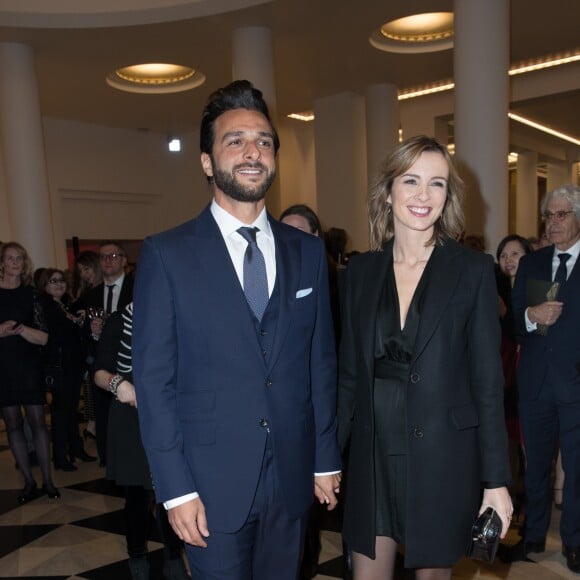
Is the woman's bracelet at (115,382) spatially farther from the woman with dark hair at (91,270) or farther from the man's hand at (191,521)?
the woman with dark hair at (91,270)

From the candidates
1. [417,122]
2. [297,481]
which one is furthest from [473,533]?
[417,122]

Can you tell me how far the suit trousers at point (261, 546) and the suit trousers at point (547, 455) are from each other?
6.18ft

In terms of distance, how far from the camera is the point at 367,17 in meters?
7.17

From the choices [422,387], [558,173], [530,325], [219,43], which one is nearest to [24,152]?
[219,43]

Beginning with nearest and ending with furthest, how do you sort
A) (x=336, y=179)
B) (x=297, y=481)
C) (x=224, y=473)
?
(x=224, y=473) < (x=297, y=481) < (x=336, y=179)

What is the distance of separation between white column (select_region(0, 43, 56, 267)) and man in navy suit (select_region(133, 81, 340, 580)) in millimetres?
6832

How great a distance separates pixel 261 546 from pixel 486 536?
0.69m

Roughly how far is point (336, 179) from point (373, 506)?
29.9ft

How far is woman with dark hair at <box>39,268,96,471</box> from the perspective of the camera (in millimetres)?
4664

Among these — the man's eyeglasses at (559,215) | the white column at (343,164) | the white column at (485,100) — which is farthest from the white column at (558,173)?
the man's eyeglasses at (559,215)

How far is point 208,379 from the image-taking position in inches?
64.5

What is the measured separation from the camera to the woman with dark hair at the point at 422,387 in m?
1.76

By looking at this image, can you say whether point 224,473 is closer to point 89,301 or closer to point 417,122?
point 89,301

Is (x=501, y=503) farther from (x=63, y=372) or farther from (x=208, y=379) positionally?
(x=63, y=372)
